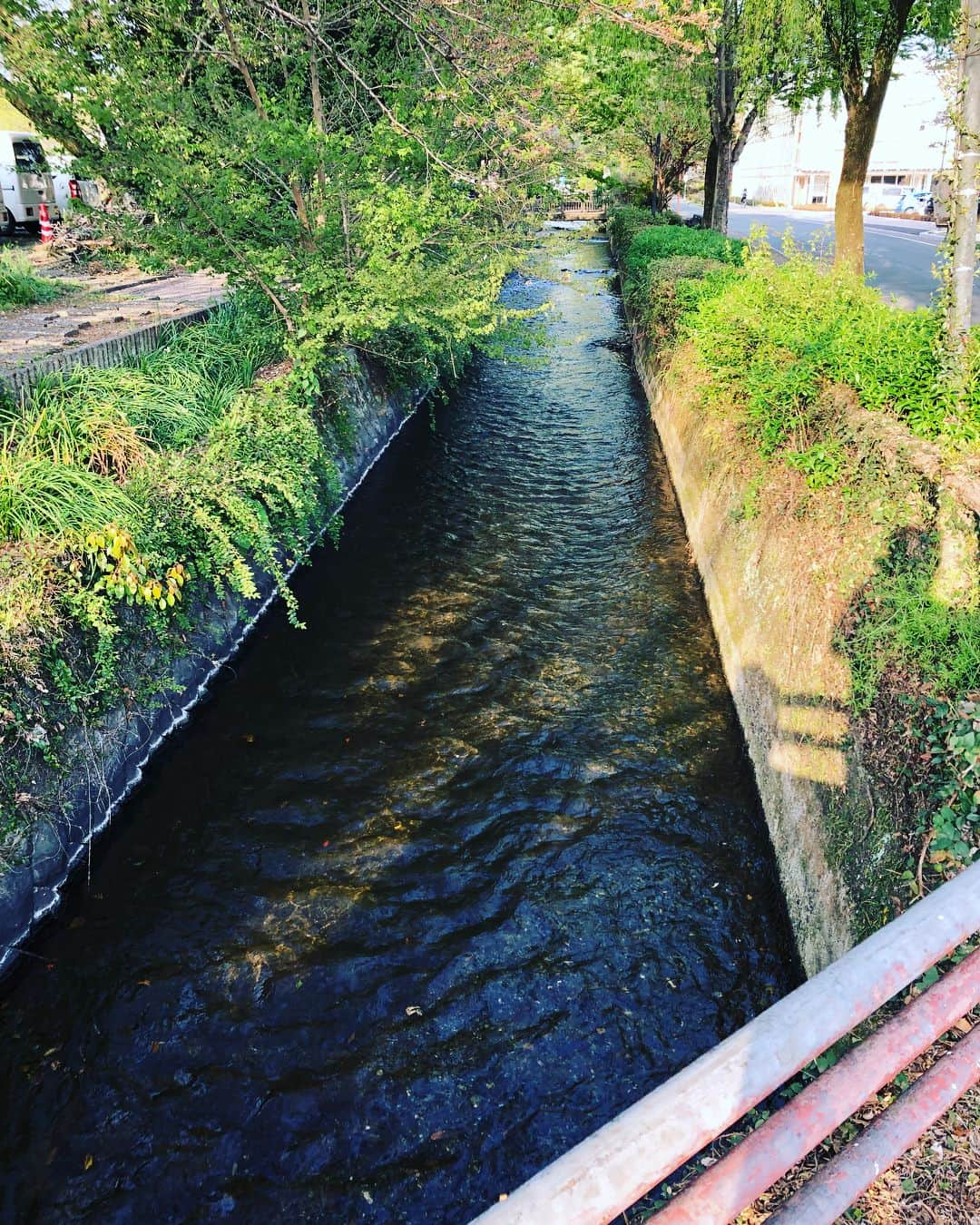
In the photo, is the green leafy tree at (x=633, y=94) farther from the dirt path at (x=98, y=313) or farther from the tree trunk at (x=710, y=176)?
the dirt path at (x=98, y=313)

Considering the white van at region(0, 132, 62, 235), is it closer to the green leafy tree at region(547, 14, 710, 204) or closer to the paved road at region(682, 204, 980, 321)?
the green leafy tree at region(547, 14, 710, 204)

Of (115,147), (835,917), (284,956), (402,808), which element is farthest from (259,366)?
(835,917)

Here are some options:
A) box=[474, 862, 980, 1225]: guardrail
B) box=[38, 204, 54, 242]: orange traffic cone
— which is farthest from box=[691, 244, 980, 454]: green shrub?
box=[38, 204, 54, 242]: orange traffic cone

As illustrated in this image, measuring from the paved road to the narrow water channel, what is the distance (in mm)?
5076

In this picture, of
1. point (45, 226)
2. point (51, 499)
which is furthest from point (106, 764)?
point (45, 226)

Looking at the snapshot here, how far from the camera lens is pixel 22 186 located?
1964 cm

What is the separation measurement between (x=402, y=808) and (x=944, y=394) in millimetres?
4491

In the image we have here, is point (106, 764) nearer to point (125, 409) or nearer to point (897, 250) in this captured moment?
point (125, 409)

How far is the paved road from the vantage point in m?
14.0

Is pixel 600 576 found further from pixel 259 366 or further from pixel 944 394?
pixel 259 366

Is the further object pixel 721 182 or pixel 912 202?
pixel 912 202

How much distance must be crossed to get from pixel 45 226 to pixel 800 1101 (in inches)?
887

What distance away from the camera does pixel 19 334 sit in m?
10.6

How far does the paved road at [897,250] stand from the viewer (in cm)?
1398
